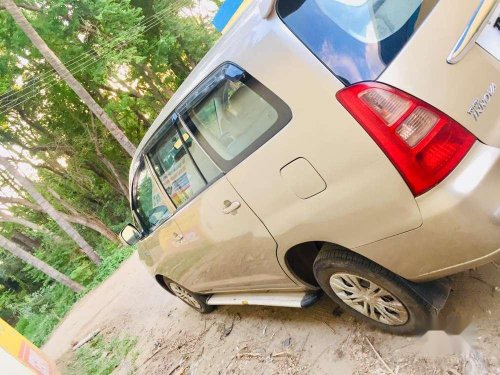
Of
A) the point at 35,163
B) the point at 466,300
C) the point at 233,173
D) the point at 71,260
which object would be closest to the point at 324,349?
the point at 466,300

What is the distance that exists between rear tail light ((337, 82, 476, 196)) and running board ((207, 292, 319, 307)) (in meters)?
1.32

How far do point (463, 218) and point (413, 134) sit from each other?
42 centimetres

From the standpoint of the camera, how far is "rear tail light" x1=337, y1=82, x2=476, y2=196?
1674 mm

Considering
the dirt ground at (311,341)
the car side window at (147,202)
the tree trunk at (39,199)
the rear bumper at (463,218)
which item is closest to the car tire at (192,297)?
the dirt ground at (311,341)

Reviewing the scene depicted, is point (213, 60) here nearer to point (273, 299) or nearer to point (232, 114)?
point (232, 114)

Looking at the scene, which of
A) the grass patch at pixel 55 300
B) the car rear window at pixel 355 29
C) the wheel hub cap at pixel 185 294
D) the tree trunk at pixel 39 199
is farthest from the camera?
the grass patch at pixel 55 300

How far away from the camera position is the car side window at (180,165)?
2.69 metres

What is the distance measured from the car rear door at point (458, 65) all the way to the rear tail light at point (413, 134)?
0.04 meters

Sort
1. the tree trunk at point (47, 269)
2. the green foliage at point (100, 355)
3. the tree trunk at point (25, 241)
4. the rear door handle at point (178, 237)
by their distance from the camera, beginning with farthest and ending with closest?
the tree trunk at point (25, 241)
the tree trunk at point (47, 269)
the green foliage at point (100, 355)
the rear door handle at point (178, 237)

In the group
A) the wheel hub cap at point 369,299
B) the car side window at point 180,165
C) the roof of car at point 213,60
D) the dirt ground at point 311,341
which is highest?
the roof of car at point 213,60

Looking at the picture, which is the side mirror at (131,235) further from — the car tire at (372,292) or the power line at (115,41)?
the power line at (115,41)

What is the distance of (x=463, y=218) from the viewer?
1.68 m

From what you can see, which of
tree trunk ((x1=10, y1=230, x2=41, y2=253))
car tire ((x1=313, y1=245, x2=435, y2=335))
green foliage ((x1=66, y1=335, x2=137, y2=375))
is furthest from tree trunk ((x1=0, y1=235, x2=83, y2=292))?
tree trunk ((x1=10, y1=230, x2=41, y2=253))

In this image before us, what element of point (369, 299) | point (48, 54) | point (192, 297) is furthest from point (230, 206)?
point (48, 54)
